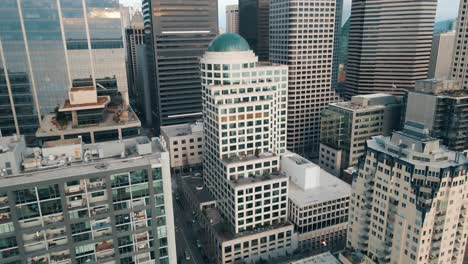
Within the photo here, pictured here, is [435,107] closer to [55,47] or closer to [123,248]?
[123,248]

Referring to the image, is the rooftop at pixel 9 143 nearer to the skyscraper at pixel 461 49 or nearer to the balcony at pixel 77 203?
the balcony at pixel 77 203

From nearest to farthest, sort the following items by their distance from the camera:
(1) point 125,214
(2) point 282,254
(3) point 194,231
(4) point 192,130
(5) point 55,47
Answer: (1) point 125,214 < (2) point 282,254 < (3) point 194,231 < (5) point 55,47 < (4) point 192,130

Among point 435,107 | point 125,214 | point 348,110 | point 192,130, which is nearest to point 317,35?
point 348,110

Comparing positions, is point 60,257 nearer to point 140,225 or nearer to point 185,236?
point 140,225

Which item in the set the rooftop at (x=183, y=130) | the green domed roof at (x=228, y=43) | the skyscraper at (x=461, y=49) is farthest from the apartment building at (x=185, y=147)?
the skyscraper at (x=461, y=49)

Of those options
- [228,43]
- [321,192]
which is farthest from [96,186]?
[321,192]

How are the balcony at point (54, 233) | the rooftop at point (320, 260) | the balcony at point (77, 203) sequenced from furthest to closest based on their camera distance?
the rooftop at point (320, 260), the balcony at point (77, 203), the balcony at point (54, 233)
